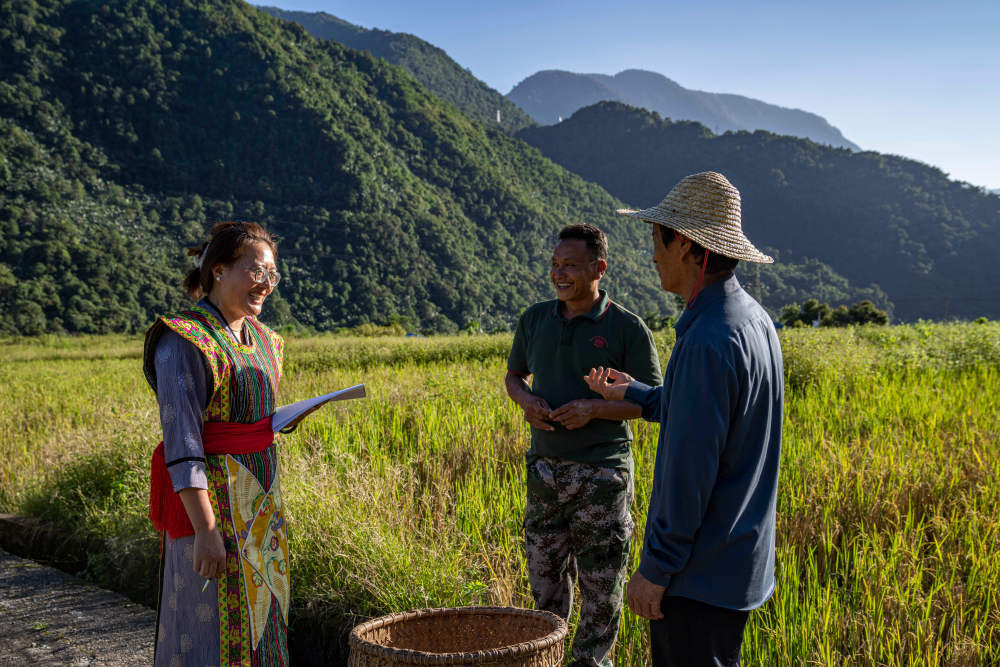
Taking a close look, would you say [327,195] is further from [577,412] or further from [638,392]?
[638,392]

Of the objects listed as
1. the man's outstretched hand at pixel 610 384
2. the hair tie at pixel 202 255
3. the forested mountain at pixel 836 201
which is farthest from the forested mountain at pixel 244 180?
the man's outstretched hand at pixel 610 384

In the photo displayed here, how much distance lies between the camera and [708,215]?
1.81 metres

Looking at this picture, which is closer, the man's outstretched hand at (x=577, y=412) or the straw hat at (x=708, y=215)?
the straw hat at (x=708, y=215)

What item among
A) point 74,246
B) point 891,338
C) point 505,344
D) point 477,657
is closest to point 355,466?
point 477,657

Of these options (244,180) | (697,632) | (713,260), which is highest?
(244,180)

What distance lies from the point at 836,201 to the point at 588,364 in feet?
330

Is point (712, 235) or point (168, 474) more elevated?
point (712, 235)

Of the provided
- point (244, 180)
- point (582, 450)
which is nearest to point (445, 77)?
point (244, 180)

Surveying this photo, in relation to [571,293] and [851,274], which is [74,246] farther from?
[851,274]

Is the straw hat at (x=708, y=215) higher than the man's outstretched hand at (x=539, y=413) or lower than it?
higher

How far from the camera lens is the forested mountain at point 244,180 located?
43.9 metres

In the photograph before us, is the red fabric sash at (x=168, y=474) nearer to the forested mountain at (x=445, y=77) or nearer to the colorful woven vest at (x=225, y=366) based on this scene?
the colorful woven vest at (x=225, y=366)

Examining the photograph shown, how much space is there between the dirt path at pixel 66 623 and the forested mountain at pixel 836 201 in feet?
246

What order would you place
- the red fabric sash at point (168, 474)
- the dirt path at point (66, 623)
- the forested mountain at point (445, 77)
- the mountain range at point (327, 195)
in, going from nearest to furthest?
the red fabric sash at point (168, 474) → the dirt path at point (66, 623) → the mountain range at point (327, 195) → the forested mountain at point (445, 77)
